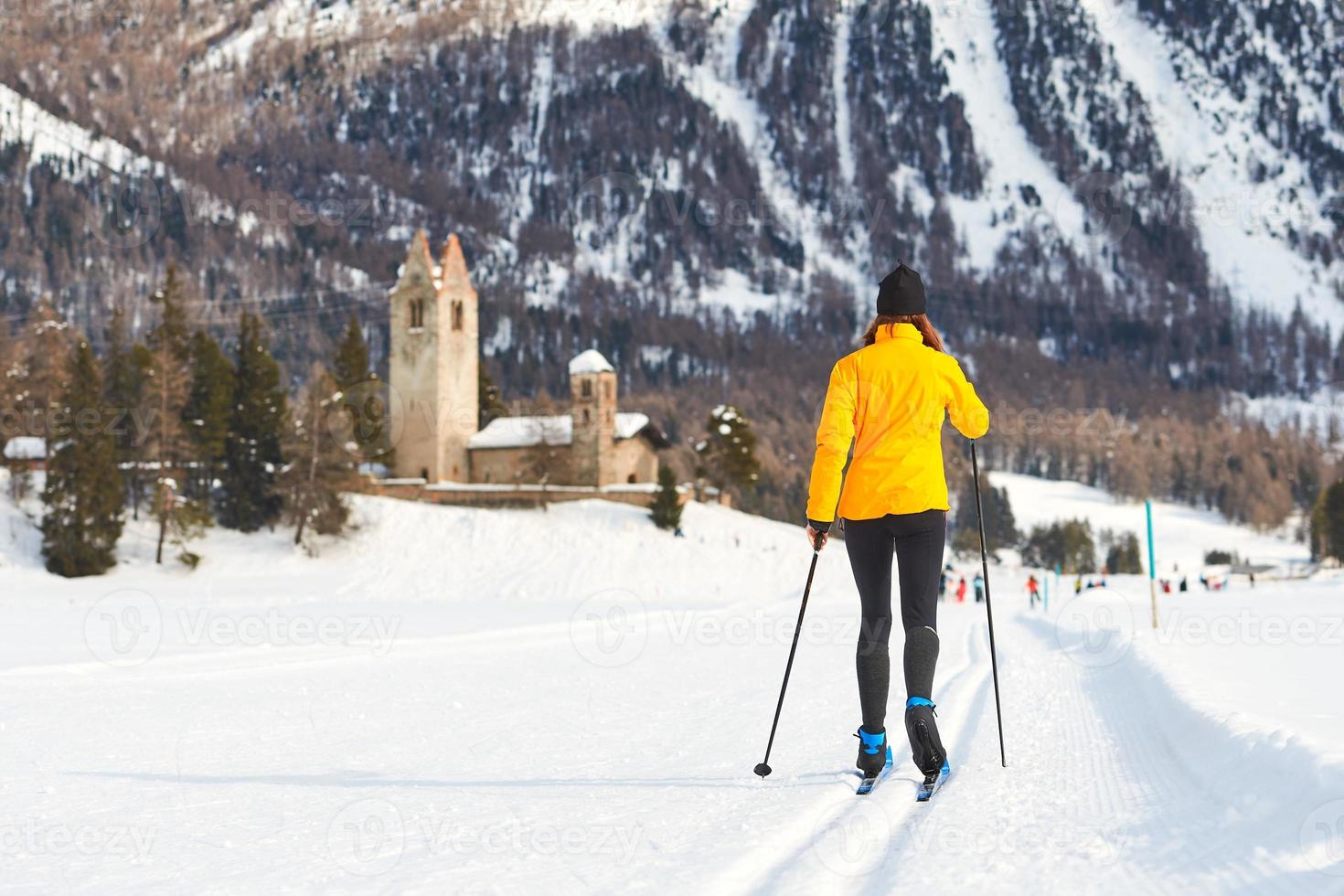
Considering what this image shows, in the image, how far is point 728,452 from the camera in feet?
229

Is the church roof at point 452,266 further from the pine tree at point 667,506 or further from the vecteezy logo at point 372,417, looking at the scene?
the pine tree at point 667,506

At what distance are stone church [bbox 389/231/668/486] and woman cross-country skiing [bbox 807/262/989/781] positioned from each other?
200 feet

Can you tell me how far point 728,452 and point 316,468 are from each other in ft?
91.5

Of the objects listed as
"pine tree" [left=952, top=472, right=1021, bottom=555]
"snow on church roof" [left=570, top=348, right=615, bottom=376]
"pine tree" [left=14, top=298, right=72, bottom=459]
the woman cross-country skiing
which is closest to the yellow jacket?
the woman cross-country skiing

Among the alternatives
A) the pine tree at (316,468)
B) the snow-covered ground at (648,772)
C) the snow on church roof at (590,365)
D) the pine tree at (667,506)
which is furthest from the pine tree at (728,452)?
the snow-covered ground at (648,772)

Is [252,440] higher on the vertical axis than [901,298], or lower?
lower

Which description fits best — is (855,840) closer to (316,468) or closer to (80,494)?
(80,494)

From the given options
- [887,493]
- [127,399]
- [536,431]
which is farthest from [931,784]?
[536,431]

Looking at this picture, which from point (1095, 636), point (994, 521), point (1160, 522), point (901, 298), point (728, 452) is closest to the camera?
point (901, 298)

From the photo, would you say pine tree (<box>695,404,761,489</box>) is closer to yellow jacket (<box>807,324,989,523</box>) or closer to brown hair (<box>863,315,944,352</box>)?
brown hair (<box>863,315,944,352</box>)

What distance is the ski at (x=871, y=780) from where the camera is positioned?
4.48m

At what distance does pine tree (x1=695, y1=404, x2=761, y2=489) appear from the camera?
2749 inches

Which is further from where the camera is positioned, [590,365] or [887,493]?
[590,365]

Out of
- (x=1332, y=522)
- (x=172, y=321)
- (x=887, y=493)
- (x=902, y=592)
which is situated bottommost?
(x=1332, y=522)
